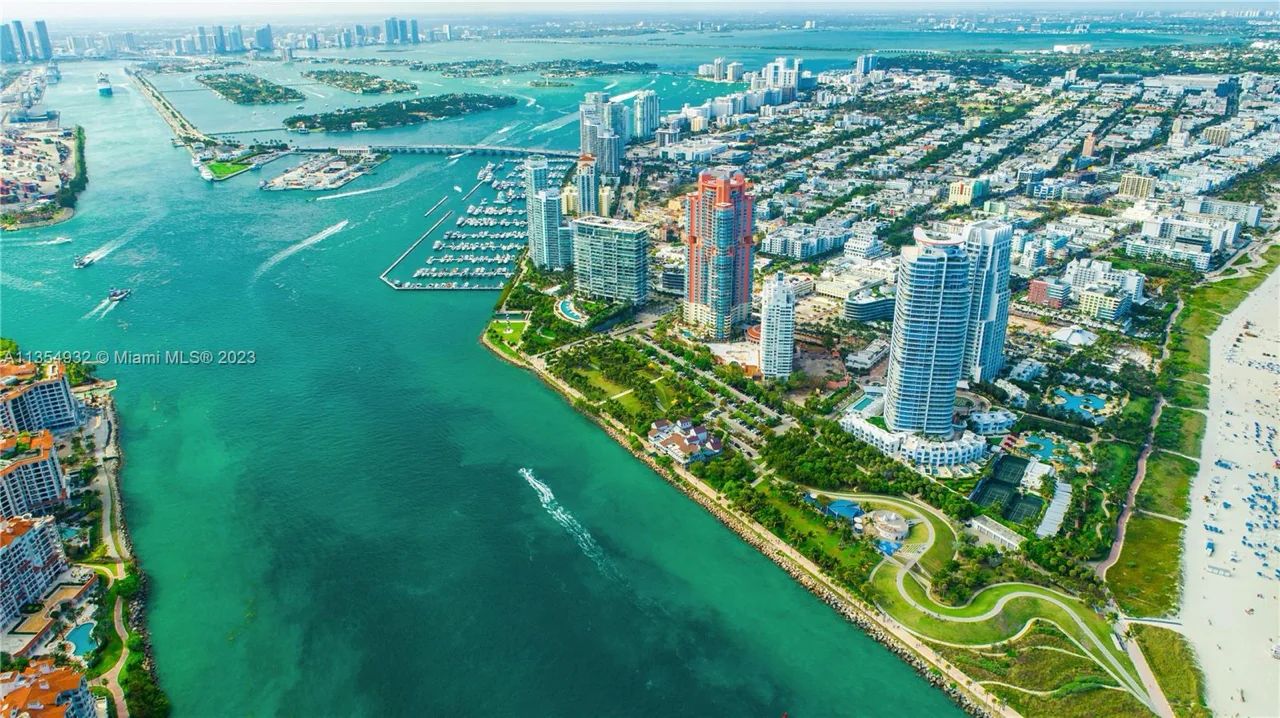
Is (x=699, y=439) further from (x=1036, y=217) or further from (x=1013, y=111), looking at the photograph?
(x=1013, y=111)

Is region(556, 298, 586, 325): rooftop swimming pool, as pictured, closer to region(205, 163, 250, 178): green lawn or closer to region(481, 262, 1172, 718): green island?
region(481, 262, 1172, 718): green island

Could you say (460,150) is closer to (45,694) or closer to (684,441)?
(684,441)

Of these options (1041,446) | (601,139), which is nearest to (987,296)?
(1041,446)

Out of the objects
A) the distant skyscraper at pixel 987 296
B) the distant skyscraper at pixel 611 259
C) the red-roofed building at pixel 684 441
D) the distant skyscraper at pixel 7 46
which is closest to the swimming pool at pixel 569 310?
the distant skyscraper at pixel 611 259

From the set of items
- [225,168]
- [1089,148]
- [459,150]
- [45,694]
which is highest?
[1089,148]

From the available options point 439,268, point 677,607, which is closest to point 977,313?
point 677,607
